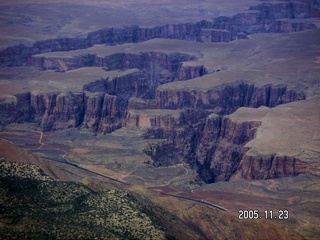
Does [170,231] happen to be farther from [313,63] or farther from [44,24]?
[44,24]

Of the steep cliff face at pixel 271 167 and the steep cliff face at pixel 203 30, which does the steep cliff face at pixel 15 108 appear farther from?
the steep cliff face at pixel 271 167

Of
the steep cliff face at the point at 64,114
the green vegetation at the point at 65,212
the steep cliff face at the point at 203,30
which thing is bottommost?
the steep cliff face at the point at 64,114

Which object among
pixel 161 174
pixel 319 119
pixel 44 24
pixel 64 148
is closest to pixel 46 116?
pixel 64 148

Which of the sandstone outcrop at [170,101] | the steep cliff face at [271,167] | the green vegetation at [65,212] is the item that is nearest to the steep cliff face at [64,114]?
the sandstone outcrop at [170,101]

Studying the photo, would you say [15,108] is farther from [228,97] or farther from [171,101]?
[228,97]

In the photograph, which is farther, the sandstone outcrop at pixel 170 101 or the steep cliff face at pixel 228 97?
the steep cliff face at pixel 228 97

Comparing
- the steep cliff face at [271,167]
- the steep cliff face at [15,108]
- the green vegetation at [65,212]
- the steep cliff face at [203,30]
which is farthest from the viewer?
the steep cliff face at [203,30]

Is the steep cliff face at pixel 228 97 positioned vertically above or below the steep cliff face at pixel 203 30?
below
